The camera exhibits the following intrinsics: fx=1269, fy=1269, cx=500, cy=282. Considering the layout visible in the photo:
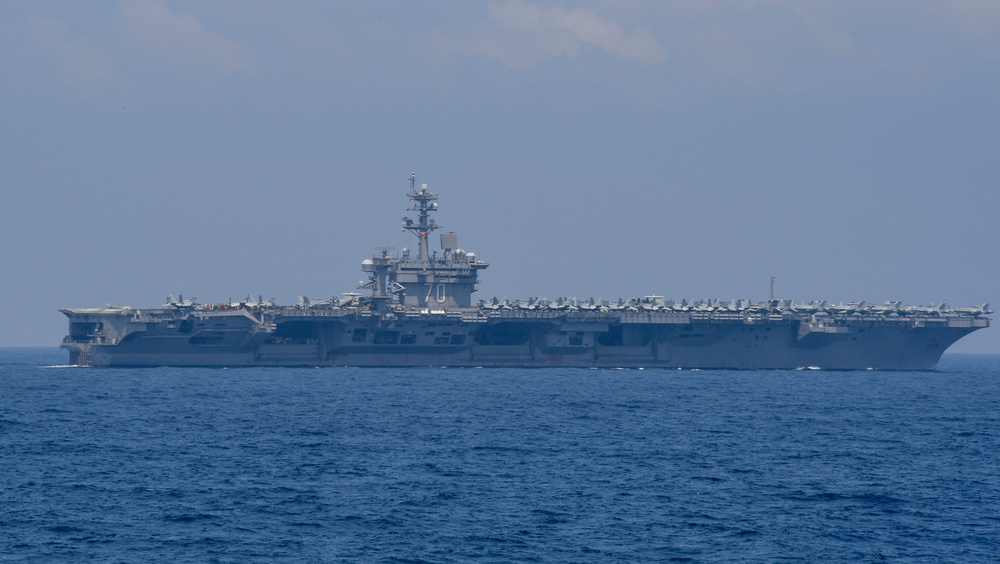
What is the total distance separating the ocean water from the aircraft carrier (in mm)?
7486

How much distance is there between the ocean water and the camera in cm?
2036

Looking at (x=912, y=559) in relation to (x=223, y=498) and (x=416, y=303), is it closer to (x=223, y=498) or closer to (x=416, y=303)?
(x=223, y=498)

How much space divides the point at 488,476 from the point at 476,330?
3222 centimetres

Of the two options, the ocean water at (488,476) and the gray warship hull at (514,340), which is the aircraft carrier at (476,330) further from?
the ocean water at (488,476)

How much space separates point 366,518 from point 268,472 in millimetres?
5646

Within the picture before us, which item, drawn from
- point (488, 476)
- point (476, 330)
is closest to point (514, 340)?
point (476, 330)

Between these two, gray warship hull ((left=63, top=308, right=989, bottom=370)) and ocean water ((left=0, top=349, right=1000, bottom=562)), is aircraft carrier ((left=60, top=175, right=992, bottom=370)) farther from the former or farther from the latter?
ocean water ((left=0, top=349, right=1000, bottom=562))

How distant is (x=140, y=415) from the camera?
38531mm

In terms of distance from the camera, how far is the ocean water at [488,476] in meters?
20.4

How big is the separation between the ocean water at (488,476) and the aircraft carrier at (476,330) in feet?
24.6

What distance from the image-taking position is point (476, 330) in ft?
194

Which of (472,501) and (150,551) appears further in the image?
(472,501)

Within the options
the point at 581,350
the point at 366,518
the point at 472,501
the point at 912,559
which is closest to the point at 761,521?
the point at 912,559

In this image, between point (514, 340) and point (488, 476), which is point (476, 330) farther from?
point (488, 476)
